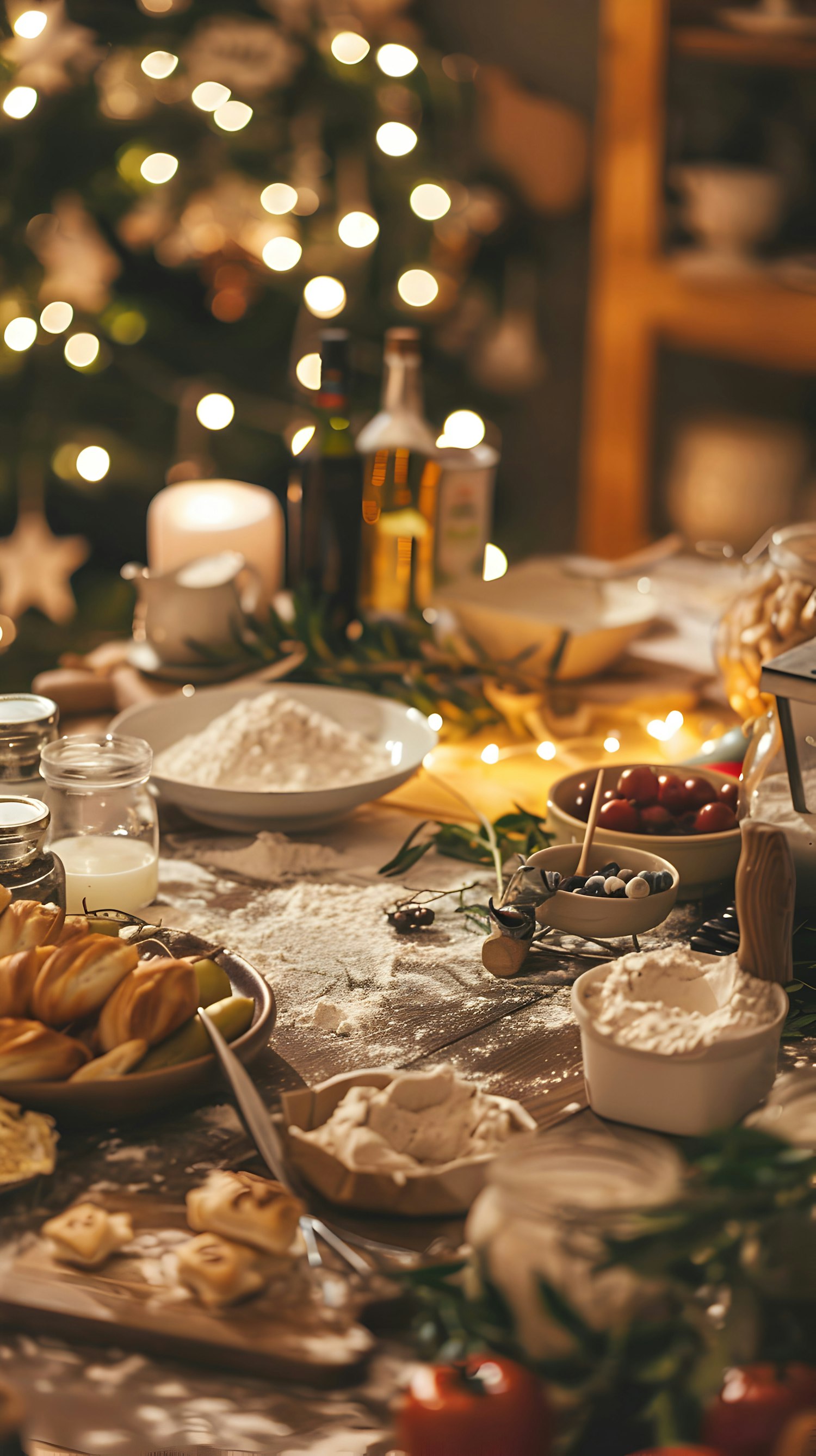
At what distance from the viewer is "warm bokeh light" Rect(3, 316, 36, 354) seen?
2754mm

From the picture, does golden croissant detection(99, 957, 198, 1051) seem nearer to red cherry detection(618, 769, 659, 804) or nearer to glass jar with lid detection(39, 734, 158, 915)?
glass jar with lid detection(39, 734, 158, 915)

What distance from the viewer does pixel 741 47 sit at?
3.06 meters

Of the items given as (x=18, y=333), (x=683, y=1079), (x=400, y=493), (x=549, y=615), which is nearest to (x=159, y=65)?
(x=18, y=333)

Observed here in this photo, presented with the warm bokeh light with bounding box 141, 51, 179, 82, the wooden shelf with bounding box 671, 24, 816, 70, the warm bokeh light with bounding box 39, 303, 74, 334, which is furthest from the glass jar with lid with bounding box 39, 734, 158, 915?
the wooden shelf with bounding box 671, 24, 816, 70

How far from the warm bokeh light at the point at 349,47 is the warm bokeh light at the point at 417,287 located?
18.0 inches

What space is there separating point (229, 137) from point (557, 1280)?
8.73 feet

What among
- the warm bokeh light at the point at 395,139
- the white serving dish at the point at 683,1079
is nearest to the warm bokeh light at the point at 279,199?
the warm bokeh light at the point at 395,139

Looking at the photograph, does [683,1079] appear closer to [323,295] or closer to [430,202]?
[323,295]

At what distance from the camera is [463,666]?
1912 mm

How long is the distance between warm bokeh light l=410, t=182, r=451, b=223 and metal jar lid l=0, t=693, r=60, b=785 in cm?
206

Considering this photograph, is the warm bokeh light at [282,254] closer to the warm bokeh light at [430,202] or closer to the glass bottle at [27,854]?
the warm bokeh light at [430,202]

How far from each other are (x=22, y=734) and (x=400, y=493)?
76 cm

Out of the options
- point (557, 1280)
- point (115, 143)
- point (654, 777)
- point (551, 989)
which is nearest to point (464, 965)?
point (551, 989)

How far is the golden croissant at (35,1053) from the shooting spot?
3.07 ft
